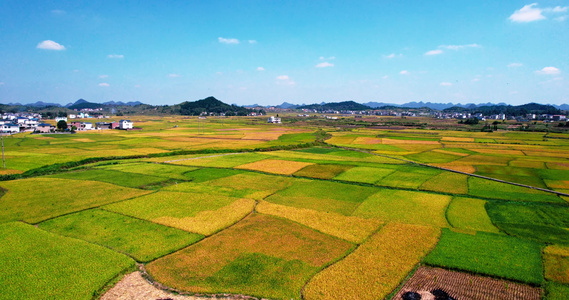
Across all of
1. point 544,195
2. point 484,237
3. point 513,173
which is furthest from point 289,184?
point 513,173

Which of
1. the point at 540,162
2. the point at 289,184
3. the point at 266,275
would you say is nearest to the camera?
the point at 266,275

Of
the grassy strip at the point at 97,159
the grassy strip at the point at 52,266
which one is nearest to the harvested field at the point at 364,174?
the grassy strip at the point at 97,159

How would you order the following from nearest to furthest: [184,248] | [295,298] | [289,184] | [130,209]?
1. [295,298]
2. [184,248]
3. [130,209]
4. [289,184]

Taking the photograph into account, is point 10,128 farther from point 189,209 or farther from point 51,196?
point 189,209

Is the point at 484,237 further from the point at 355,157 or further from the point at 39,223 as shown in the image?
the point at 355,157

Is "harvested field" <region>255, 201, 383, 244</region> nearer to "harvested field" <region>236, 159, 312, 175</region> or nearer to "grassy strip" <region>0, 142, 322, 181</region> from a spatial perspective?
"harvested field" <region>236, 159, 312, 175</region>

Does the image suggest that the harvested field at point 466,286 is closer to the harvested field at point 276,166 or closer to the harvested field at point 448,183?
the harvested field at point 448,183

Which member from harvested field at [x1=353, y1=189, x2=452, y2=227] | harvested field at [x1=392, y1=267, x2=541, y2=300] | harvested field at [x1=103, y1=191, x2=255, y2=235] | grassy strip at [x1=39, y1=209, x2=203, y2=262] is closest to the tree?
harvested field at [x1=103, y1=191, x2=255, y2=235]
